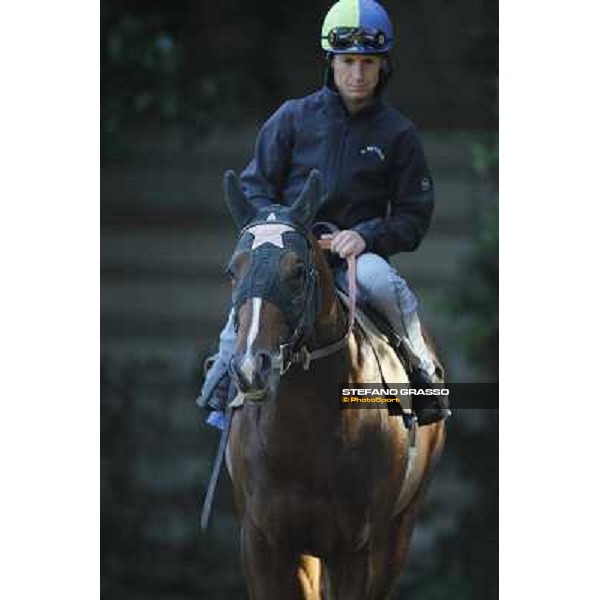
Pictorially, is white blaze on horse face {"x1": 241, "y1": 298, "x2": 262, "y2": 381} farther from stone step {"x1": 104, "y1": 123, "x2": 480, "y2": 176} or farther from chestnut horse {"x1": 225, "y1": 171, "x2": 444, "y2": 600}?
stone step {"x1": 104, "y1": 123, "x2": 480, "y2": 176}

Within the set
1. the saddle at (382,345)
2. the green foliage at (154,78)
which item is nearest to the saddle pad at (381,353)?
the saddle at (382,345)

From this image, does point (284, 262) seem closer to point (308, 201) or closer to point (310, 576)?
point (308, 201)

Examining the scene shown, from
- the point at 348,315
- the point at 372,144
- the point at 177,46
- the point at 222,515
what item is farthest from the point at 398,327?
the point at 177,46

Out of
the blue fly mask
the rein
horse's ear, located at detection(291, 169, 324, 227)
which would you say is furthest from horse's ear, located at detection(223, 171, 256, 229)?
the rein

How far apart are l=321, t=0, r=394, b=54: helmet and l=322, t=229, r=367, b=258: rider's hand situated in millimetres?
593

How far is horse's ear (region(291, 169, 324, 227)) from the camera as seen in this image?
4027 millimetres

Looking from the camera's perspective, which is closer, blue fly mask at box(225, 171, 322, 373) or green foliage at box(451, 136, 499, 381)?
blue fly mask at box(225, 171, 322, 373)

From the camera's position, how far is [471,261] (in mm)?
4621

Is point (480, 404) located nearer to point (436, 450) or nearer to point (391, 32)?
point (436, 450)

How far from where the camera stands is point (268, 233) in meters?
3.92

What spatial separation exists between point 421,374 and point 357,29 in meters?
1.10

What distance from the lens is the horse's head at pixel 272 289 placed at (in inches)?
147

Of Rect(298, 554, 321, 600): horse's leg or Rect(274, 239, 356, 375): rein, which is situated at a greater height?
Rect(274, 239, 356, 375): rein
